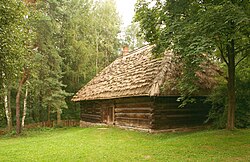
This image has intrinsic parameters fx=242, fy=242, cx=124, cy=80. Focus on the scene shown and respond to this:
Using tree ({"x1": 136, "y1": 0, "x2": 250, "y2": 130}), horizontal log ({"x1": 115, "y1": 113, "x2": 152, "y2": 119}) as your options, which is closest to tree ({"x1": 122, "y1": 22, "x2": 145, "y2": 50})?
horizontal log ({"x1": 115, "y1": 113, "x2": 152, "y2": 119})

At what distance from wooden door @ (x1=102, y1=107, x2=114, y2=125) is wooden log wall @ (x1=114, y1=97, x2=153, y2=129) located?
2.45 feet

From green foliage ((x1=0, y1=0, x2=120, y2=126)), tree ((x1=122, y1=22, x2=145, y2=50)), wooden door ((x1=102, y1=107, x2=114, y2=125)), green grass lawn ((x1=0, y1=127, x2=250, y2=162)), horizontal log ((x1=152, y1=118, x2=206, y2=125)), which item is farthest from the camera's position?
tree ((x1=122, y1=22, x2=145, y2=50))

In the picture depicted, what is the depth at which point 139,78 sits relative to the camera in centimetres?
1298

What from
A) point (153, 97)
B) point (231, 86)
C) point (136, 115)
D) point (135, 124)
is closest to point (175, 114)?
point (153, 97)

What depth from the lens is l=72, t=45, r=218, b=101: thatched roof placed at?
453 inches

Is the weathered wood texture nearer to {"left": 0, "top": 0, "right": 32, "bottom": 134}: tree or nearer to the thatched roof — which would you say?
the thatched roof

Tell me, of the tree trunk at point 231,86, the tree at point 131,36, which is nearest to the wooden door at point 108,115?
the tree trunk at point 231,86

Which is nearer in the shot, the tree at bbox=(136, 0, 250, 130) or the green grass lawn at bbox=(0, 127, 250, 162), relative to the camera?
the tree at bbox=(136, 0, 250, 130)

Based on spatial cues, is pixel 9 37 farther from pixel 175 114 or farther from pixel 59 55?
pixel 59 55

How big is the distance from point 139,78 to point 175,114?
8.71ft

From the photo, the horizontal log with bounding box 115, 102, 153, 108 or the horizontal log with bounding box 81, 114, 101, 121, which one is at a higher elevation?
the horizontal log with bounding box 115, 102, 153, 108

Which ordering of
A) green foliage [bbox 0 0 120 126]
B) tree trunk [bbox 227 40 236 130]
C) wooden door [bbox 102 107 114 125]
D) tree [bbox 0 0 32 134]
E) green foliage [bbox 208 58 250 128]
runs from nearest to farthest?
tree [bbox 0 0 32 134] < tree trunk [bbox 227 40 236 130] < green foliage [bbox 208 58 250 128] < wooden door [bbox 102 107 114 125] < green foliage [bbox 0 0 120 126]

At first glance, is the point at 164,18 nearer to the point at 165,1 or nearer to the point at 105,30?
the point at 165,1

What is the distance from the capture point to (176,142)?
30.0 feet
